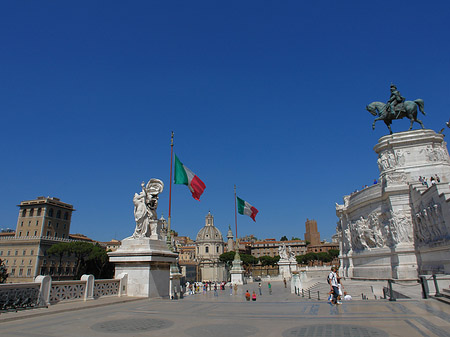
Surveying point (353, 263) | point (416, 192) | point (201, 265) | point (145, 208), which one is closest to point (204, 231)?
point (201, 265)

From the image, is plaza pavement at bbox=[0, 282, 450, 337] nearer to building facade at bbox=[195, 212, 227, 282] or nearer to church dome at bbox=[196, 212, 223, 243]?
building facade at bbox=[195, 212, 227, 282]

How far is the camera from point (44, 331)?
6.05 metres

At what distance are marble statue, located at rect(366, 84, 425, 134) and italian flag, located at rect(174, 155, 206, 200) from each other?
21482 mm

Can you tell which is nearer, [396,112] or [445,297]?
[445,297]

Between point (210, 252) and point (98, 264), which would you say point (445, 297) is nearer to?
point (98, 264)

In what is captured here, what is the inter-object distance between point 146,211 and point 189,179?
30.5 ft

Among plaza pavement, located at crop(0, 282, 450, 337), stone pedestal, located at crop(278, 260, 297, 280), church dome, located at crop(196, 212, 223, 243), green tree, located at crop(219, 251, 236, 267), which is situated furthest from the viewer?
church dome, located at crop(196, 212, 223, 243)

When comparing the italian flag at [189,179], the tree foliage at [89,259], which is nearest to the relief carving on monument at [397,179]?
the italian flag at [189,179]

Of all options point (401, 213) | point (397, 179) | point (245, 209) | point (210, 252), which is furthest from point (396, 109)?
point (210, 252)

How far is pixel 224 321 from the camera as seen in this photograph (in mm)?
7004

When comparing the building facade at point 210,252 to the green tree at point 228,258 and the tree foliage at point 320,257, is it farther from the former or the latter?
the tree foliage at point 320,257

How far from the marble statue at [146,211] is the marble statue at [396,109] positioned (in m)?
28.1

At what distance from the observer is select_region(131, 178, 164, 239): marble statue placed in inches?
468

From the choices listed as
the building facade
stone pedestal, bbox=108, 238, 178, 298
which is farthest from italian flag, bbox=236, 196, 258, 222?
the building facade
